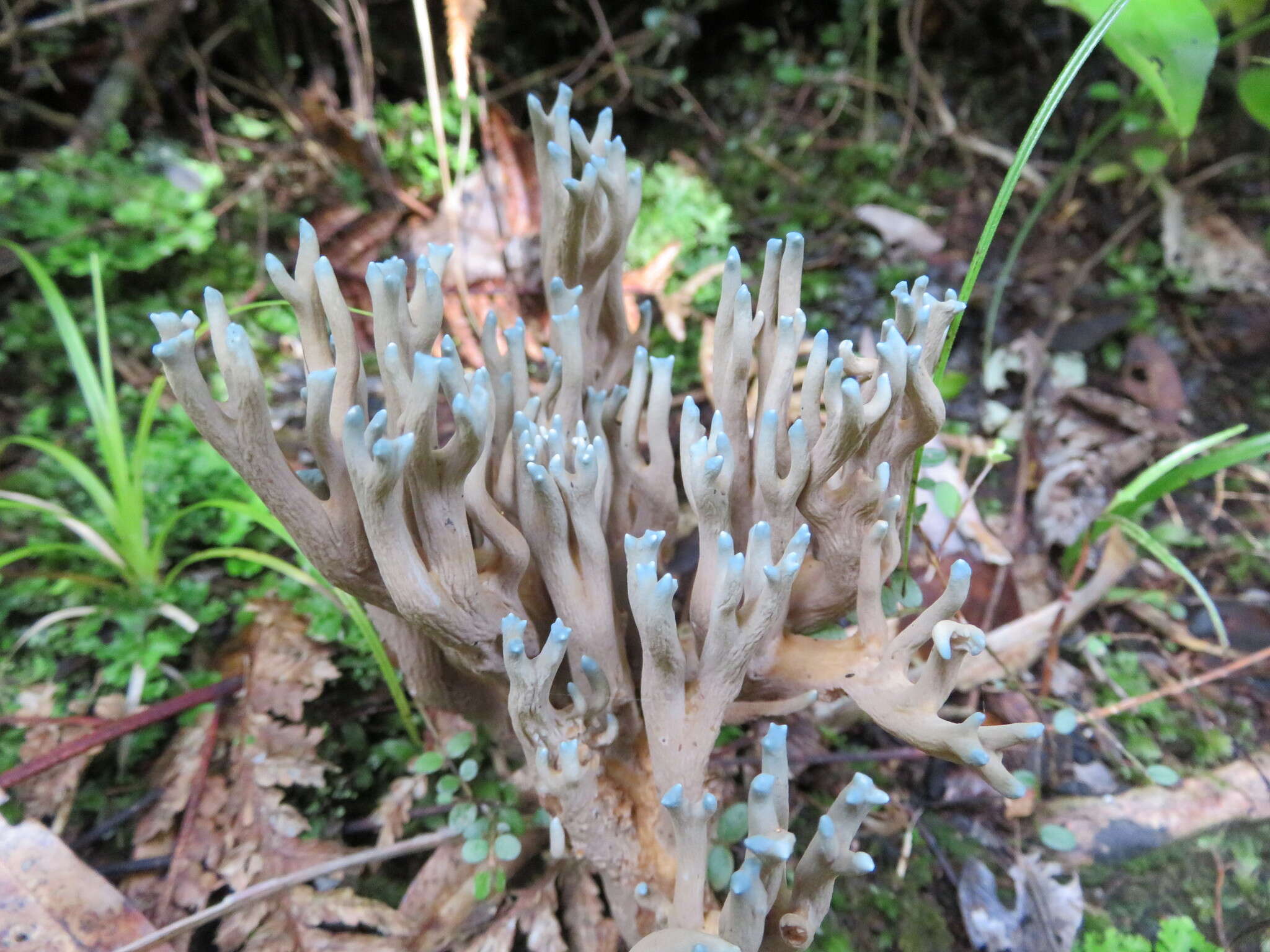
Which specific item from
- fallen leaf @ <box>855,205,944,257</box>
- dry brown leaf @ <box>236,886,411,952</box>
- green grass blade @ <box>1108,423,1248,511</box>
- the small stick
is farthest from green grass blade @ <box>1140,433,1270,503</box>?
the small stick

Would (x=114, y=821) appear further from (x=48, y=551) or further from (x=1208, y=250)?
(x=1208, y=250)

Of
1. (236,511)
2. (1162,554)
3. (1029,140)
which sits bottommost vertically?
(1162,554)

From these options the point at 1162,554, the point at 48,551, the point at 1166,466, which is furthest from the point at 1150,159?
the point at 48,551

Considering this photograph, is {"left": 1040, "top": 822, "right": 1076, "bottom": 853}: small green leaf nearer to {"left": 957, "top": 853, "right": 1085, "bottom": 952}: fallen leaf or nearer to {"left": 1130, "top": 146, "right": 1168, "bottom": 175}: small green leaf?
{"left": 957, "top": 853, "right": 1085, "bottom": 952}: fallen leaf

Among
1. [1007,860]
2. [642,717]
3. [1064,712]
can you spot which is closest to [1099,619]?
[1064,712]

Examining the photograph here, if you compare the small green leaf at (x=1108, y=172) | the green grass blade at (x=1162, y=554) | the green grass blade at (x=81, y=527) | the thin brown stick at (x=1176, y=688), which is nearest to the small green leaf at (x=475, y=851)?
the green grass blade at (x=81, y=527)

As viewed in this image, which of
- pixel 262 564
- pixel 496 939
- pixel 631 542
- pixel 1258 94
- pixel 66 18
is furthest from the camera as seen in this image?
pixel 66 18

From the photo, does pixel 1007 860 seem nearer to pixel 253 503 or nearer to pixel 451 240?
pixel 253 503

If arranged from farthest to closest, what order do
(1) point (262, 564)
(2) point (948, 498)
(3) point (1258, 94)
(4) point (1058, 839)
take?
1. (3) point (1258, 94)
2. (1) point (262, 564)
3. (2) point (948, 498)
4. (4) point (1058, 839)
